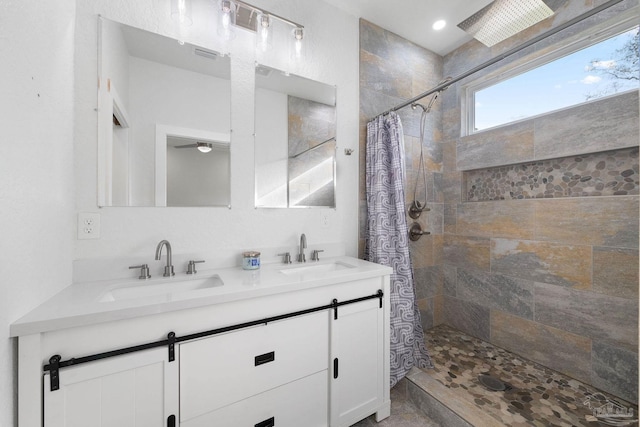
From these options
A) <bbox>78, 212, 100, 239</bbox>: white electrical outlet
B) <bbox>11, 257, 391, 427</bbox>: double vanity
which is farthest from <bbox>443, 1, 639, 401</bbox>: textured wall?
<bbox>78, 212, 100, 239</bbox>: white electrical outlet

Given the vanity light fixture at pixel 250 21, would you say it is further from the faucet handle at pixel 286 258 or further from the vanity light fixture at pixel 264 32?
the faucet handle at pixel 286 258

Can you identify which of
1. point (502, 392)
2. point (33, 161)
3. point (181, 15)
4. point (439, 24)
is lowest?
point (502, 392)

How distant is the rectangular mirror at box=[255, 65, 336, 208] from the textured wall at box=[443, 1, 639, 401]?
1387 millimetres

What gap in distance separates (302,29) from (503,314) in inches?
106

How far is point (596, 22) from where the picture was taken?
1.65 metres

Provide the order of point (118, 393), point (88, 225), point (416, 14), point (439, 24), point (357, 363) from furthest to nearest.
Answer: point (439, 24)
point (416, 14)
point (357, 363)
point (88, 225)
point (118, 393)

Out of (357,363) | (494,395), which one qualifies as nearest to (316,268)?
(357,363)

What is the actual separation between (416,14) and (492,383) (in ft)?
9.16

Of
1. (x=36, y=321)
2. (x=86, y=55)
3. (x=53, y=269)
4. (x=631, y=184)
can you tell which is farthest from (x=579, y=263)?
(x=86, y=55)

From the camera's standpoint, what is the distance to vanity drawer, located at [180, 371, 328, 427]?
108cm

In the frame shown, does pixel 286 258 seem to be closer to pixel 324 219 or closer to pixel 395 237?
pixel 324 219

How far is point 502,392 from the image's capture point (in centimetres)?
161

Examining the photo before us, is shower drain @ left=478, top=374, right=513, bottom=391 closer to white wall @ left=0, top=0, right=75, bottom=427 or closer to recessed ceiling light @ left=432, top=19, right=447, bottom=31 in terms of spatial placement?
white wall @ left=0, top=0, right=75, bottom=427

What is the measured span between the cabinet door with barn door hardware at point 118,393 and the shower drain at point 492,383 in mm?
1829
